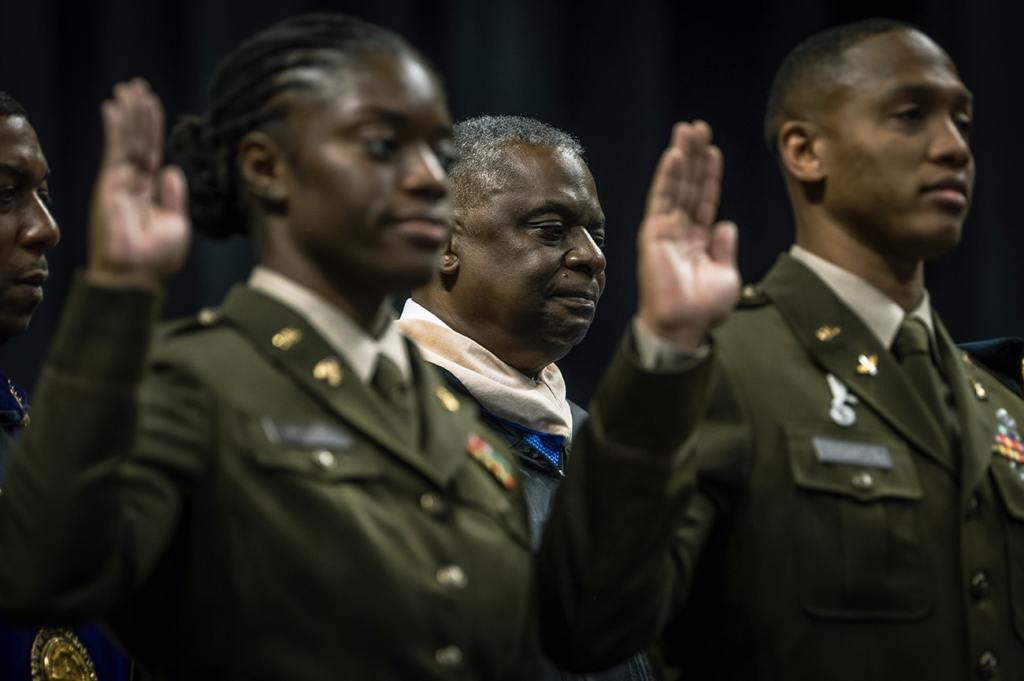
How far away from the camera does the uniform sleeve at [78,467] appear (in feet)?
5.44

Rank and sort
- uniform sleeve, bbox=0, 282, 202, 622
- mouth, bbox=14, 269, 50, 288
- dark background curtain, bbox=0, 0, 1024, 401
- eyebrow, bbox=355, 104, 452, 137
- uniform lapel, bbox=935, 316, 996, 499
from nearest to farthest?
uniform sleeve, bbox=0, 282, 202, 622 → eyebrow, bbox=355, 104, 452, 137 → uniform lapel, bbox=935, 316, 996, 499 → mouth, bbox=14, 269, 50, 288 → dark background curtain, bbox=0, 0, 1024, 401

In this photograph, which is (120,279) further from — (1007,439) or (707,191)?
(1007,439)

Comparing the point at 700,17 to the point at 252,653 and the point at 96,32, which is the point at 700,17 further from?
the point at 252,653

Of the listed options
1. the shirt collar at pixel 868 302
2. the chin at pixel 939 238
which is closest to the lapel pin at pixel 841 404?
the shirt collar at pixel 868 302

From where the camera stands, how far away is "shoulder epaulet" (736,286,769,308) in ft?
7.84

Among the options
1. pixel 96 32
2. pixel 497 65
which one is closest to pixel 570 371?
pixel 497 65

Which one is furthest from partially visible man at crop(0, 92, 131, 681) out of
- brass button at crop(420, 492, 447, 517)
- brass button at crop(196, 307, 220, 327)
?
brass button at crop(420, 492, 447, 517)

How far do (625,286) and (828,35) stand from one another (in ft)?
7.71

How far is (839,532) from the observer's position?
2.16 metres

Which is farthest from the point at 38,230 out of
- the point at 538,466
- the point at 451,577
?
the point at 451,577

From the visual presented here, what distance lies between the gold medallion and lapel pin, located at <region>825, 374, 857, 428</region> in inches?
47.4

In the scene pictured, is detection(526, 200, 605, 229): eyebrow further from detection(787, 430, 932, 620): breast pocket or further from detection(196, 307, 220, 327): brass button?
detection(196, 307, 220, 327): brass button

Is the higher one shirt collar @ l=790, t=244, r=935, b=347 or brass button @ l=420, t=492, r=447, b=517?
shirt collar @ l=790, t=244, r=935, b=347

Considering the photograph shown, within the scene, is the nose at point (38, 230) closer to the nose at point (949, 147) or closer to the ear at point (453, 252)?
the ear at point (453, 252)
